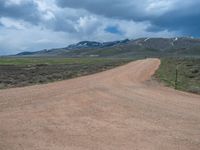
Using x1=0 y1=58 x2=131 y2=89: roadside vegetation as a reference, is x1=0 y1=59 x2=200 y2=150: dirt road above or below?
above

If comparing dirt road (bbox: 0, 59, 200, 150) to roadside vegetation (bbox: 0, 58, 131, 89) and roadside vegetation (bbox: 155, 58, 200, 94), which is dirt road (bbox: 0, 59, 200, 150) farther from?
roadside vegetation (bbox: 0, 58, 131, 89)

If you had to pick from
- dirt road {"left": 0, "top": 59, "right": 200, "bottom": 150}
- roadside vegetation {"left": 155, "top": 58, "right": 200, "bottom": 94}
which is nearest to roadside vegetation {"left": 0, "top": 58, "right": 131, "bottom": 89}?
roadside vegetation {"left": 155, "top": 58, "right": 200, "bottom": 94}

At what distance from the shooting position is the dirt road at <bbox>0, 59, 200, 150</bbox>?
1052 centimetres

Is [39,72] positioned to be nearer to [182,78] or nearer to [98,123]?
[182,78]

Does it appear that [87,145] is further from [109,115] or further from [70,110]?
[70,110]

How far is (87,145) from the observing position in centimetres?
1029

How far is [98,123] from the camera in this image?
43.4ft

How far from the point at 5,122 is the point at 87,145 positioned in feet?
13.4

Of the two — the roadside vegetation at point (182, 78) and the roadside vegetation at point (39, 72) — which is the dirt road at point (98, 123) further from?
the roadside vegetation at point (39, 72)

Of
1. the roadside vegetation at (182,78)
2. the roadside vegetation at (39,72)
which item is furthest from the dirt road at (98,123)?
the roadside vegetation at (39,72)

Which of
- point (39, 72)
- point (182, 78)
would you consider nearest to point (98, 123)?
point (182, 78)

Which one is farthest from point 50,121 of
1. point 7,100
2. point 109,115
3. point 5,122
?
point 7,100

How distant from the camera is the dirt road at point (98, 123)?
10.5 meters

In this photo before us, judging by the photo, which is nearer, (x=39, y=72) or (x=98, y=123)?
(x=98, y=123)
